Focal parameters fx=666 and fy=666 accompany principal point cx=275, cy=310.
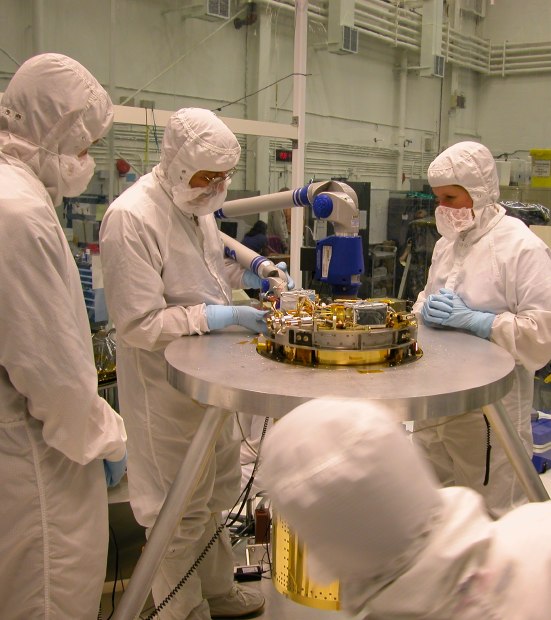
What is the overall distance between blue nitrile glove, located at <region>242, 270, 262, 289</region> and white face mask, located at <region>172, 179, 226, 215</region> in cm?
33

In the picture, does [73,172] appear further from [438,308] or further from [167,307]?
[438,308]

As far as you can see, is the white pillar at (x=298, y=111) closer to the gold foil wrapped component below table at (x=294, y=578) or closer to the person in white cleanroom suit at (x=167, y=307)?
the person in white cleanroom suit at (x=167, y=307)

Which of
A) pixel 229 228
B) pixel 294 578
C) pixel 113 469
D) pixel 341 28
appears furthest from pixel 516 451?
pixel 341 28

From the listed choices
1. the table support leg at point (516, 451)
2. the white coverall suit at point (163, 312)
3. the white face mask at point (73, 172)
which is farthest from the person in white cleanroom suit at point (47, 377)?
the table support leg at point (516, 451)

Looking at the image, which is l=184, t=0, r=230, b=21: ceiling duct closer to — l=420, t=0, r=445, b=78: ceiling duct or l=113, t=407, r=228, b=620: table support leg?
l=420, t=0, r=445, b=78: ceiling duct

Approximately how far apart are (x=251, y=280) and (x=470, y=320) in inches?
28.2

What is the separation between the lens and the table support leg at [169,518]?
1.42 metres

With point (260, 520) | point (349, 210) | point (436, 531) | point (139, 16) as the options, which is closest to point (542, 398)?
point (260, 520)

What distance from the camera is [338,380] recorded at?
54.5 inches

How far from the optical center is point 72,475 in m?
1.28

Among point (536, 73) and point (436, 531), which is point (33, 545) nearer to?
point (436, 531)

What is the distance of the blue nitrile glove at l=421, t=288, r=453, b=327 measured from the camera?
1.92m

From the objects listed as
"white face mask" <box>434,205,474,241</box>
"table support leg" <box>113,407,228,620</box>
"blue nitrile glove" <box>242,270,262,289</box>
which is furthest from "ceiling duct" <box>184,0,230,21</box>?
"table support leg" <box>113,407,228,620</box>

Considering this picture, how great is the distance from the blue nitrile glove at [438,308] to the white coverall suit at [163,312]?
0.64 meters
